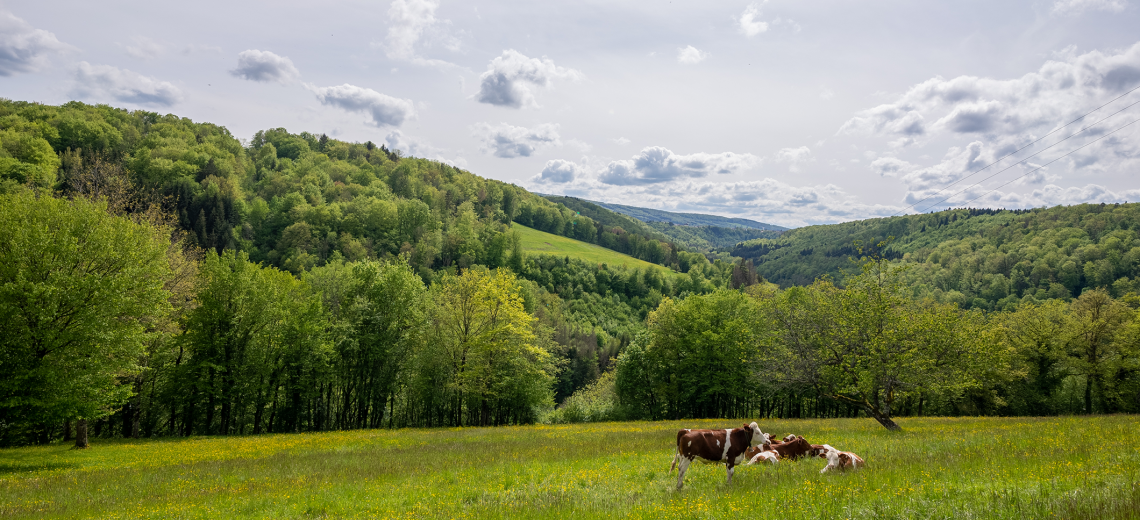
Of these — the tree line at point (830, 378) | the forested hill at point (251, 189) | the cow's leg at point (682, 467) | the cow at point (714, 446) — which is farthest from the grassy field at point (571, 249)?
the cow's leg at point (682, 467)

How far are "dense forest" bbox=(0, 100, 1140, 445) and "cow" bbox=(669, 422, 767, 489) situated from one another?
10.5 m

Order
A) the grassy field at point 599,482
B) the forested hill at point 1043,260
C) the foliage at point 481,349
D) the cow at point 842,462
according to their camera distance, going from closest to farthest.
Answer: the grassy field at point 599,482
the cow at point 842,462
the foliage at point 481,349
the forested hill at point 1043,260

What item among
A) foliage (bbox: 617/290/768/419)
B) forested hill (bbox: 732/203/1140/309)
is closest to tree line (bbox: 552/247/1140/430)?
foliage (bbox: 617/290/768/419)

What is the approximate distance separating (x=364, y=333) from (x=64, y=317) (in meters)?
20.9

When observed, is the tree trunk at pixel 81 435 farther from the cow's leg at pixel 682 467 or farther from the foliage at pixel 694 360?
the foliage at pixel 694 360

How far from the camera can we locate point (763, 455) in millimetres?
14117

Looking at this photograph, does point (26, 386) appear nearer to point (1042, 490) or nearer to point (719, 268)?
point (1042, 490)

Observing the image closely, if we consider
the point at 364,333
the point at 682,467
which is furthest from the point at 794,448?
the point at 364,333

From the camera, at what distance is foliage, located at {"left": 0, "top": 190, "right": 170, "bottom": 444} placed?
61.2 ft

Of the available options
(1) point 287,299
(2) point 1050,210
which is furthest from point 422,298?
(2) point 1050,210

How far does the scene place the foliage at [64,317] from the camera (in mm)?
18641

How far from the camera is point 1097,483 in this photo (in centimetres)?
821

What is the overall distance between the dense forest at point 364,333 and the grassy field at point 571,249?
139 ft

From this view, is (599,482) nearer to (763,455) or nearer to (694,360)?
(763,455)
